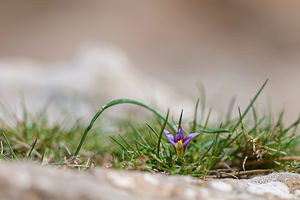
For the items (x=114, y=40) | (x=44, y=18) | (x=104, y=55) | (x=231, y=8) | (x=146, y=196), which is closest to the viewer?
(x=146, y=196)

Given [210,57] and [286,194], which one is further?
[210,57]

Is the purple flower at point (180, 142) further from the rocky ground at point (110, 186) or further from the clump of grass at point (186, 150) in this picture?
the rocky ground at point (110, 186)

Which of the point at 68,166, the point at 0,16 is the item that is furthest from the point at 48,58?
the point at 68,166

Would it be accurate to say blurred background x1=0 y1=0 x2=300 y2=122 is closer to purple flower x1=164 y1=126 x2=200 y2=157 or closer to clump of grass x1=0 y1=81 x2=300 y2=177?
clump of grass x1=0 y1=81 x2=300 y2=177

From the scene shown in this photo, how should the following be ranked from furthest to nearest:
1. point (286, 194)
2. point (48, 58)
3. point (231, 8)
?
1. point (231, 8)
2. point (48, 58)
3. point (286, 194)

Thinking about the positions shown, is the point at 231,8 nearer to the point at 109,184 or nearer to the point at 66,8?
the point at 66,8

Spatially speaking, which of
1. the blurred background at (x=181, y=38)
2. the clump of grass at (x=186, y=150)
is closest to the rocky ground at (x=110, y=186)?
the clump of grass at (x=186, y=150)
